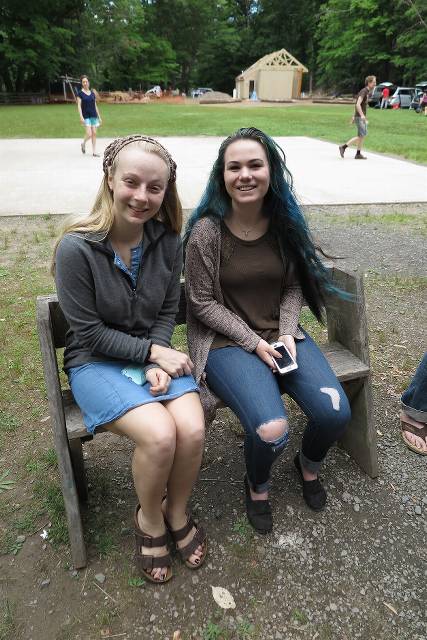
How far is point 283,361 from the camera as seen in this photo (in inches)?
85.3

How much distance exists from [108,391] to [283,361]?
77 cm

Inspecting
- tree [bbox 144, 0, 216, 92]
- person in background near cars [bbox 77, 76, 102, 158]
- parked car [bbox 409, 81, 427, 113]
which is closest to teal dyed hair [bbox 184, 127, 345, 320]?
person in background near cars [bbox 77, 76, 102, 158]

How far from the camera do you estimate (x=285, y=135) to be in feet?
54.0

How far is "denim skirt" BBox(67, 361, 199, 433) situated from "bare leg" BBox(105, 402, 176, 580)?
4 cm

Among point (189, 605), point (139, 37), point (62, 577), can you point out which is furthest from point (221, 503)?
point (139, 37)

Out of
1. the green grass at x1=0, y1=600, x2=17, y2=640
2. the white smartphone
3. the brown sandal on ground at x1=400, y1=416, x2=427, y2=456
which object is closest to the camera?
the green grass at x1=0, y1=600, x2=17, y2=640

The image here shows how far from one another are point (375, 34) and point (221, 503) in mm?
53950

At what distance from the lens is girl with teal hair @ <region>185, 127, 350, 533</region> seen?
6.79 feet

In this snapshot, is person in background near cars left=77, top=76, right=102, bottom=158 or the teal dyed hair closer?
the teal dyed hair

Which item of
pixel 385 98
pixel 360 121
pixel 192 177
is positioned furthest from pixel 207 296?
pixel 385 98

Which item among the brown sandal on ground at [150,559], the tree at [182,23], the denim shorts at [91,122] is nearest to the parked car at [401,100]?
the denim shorts at [91,122]

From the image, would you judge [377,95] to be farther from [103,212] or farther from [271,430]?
[271,430]

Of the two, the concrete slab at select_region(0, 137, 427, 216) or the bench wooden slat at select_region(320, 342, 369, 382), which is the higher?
the bench wooden slat at select_region(320, 342, 369, 382)

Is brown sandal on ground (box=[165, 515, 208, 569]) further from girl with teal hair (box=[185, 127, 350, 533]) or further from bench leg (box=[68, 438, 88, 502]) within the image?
bench leg (box=[68, 438, 88, 502])
